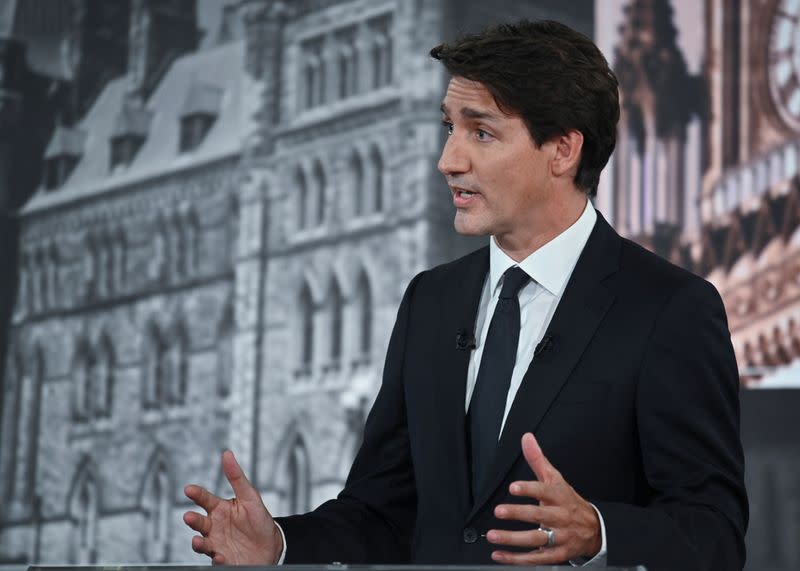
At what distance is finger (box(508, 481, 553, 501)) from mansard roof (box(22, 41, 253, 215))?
21.0ft

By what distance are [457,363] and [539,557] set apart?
638 millimetres

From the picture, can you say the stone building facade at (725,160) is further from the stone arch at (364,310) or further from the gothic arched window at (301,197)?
the gothic arched window at (301,197)

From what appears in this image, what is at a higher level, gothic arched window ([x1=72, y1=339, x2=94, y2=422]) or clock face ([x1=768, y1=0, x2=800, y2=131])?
clock face ([x1=768, y1=0, x2=800, y2=131])

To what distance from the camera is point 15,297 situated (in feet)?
26.7

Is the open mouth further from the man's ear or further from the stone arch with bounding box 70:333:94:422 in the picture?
the stone arch with bounding box 70:333:94:422

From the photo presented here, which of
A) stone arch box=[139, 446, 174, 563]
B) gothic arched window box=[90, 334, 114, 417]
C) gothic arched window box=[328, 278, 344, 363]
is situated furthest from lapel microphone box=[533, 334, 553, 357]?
gothic arched window box=[90, 334, 114, 417]

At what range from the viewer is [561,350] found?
218 cm

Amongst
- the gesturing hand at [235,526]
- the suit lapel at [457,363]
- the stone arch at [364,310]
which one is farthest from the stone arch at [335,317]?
the gesturing hand at [235,526]

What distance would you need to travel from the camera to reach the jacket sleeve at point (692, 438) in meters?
1.94

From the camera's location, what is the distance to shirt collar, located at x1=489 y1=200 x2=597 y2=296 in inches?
91.2

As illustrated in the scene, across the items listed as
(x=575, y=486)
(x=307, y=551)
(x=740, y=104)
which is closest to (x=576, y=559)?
(x=575, y=486)

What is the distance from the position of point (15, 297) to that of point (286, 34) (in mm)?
2525

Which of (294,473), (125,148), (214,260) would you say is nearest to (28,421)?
(214,260)

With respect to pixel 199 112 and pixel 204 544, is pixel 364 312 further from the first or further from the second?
pixel 204 544
